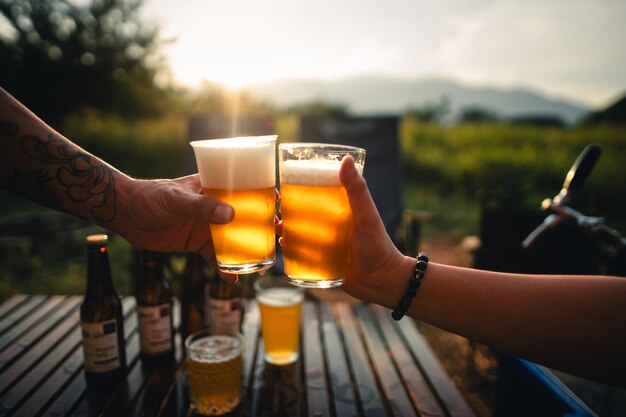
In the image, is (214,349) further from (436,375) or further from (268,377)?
(436,375)

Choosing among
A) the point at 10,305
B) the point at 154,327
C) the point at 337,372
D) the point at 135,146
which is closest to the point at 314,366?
the point at 337,372

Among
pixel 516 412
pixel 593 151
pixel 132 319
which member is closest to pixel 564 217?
pixel 593 151

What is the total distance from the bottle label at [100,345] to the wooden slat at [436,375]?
1125mm

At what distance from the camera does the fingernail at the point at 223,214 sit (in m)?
1.11

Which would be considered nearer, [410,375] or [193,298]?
[410,375]

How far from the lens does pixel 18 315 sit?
201 cm

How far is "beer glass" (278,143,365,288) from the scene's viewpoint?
116 centimetres

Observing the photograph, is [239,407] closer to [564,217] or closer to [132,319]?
[132,319]

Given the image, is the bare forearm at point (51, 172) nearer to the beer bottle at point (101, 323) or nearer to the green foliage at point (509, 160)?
the beer bottle at point (101, 323)

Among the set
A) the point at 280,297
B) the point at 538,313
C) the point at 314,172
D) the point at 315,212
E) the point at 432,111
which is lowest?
the point at 280,297

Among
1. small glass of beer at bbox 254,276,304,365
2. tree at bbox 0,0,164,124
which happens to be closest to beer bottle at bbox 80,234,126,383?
small glass of beer at bbox 254,276,304,365

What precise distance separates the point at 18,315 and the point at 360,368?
1.68 metres

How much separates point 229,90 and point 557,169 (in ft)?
41.3

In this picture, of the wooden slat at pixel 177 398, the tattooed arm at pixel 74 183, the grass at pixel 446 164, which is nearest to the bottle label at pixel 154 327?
the wooden slat at pixel 177 398
